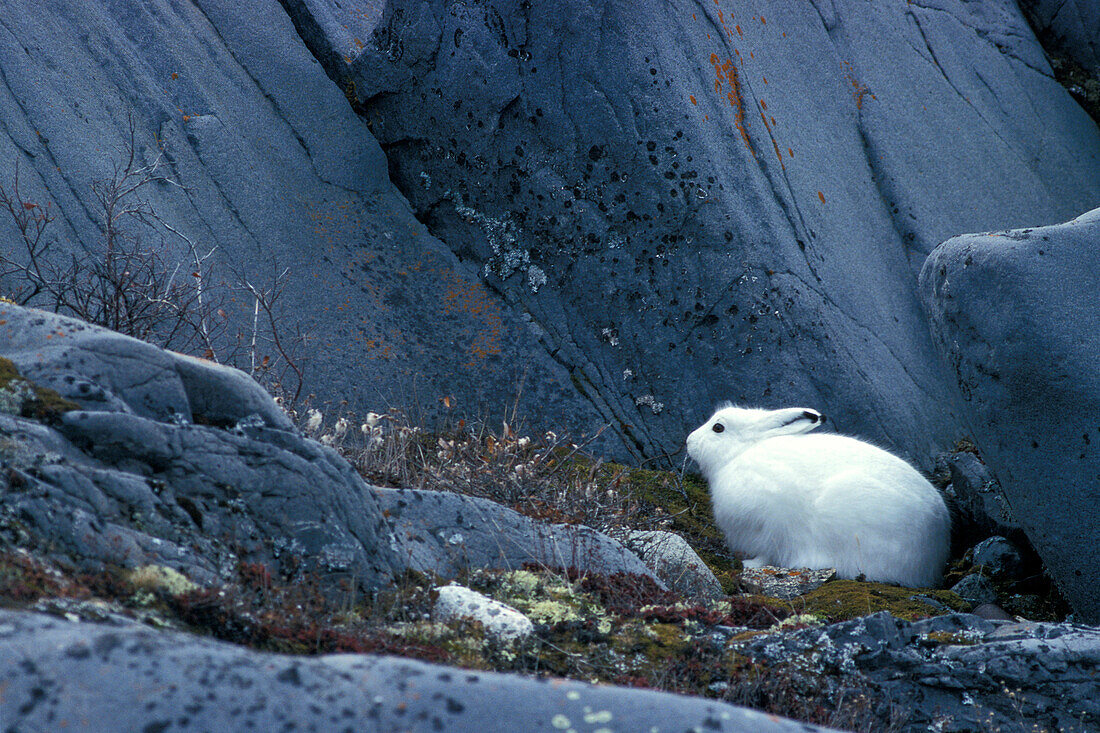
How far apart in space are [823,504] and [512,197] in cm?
391

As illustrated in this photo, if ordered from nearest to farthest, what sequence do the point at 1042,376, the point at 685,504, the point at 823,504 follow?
the point at 1042,376, the point at 823,504, the point at 685,504

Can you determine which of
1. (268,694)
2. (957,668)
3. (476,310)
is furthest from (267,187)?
(268,694)

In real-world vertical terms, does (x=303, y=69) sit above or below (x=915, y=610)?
above

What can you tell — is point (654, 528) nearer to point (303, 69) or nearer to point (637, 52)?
point (637, 52)

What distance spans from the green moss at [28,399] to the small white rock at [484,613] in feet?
5.23

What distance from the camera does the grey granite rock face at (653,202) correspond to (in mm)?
7871

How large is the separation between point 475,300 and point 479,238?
0.60 meters

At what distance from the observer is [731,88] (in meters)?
8.28

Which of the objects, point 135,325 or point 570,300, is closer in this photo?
point 135,325

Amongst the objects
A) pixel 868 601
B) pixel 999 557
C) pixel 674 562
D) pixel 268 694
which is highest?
pixel 268 694

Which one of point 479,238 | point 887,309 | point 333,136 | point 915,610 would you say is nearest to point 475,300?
point 479,238

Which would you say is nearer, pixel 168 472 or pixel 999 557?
pixel 168 472

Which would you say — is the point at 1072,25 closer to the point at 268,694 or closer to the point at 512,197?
the point at 512,197

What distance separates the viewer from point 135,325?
565 cm
